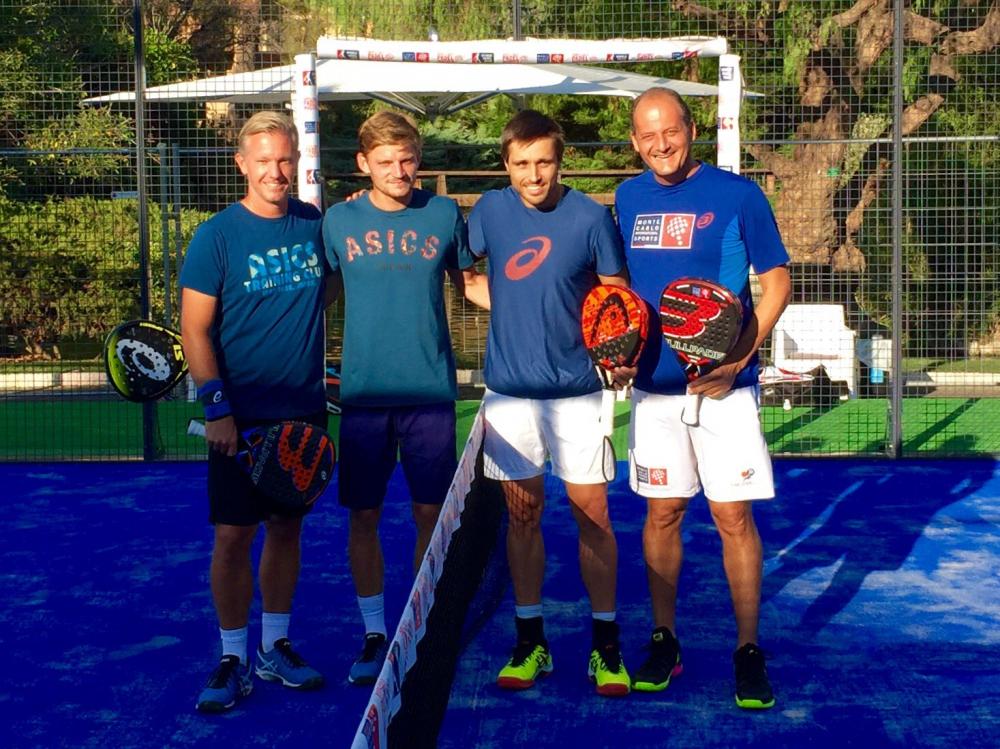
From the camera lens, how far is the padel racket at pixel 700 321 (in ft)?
14.3

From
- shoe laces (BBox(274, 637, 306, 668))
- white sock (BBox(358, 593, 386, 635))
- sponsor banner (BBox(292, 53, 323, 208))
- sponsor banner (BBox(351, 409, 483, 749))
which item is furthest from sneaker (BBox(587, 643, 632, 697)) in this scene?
sponsor banner (BBox(292, 53, 323, 208))

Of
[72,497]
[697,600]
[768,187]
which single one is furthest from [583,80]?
[697,600]

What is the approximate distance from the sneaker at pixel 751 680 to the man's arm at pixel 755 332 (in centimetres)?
91

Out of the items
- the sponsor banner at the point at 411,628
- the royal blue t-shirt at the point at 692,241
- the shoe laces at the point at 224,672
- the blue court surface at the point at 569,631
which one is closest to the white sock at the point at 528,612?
the blue court surface at the point at 569,631

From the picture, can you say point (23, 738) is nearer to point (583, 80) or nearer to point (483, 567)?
point (483, 567)

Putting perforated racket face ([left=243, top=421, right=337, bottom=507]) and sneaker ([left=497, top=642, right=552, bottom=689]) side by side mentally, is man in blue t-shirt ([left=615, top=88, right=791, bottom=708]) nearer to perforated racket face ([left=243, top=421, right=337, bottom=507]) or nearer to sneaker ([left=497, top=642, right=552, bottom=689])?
sneaker ([left=497, top=642, right=552, bottom=689])

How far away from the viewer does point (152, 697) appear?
15.3ft

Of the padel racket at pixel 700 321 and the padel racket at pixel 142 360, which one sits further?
the padel racket at pixel 142 360

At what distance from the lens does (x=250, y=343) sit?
15.0 feet

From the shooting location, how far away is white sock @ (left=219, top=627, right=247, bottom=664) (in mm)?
4680

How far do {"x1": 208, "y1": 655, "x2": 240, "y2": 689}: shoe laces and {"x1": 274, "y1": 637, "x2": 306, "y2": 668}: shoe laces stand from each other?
0.17 meters

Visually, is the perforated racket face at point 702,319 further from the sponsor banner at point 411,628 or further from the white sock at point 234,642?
the white sock at point 234,642

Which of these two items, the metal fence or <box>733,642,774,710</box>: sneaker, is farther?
the metal fence

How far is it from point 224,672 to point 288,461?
782mm
